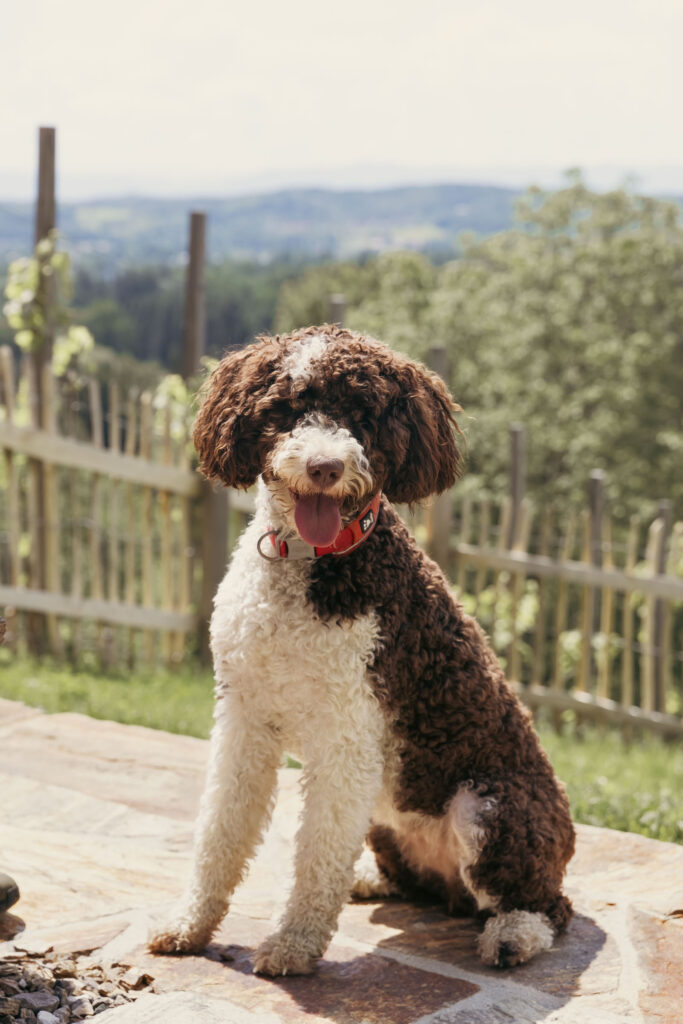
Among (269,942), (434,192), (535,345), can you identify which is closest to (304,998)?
(269,942)

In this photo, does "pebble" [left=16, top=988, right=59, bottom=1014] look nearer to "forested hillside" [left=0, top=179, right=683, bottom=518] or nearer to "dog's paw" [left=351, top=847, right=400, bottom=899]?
"dog's paw" [left=351, top=847, right=400, bottom=899]

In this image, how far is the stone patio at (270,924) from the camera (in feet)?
9.25

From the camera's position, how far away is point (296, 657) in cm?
293

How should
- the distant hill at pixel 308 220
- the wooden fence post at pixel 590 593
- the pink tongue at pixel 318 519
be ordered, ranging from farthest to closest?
1. the distant hill at pixel 308 220
2. the wooden fence post at pixel 590 593
3. the pink tongue at pixel 318 519

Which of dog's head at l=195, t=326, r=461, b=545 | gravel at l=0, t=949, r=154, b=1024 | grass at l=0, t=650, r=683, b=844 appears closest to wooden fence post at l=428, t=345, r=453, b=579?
grass at l=0, t=650, r=683, b=844

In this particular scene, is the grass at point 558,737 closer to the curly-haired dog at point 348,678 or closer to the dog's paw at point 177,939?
the curly-haired dog at point 348,678

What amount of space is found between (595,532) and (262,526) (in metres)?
5.88

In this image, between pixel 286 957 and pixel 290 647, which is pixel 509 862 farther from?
pixel 290 647

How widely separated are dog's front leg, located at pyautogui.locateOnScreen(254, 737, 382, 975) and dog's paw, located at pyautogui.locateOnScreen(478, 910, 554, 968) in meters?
0.44

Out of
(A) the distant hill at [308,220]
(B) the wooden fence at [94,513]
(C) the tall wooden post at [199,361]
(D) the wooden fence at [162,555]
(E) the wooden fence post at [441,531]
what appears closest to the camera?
(B) the wooden fence at [94,513]

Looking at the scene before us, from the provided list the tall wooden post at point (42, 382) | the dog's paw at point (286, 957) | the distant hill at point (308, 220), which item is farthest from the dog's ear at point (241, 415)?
the distant hill at point (308, 220)

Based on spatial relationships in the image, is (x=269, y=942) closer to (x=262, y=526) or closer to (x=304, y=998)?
(x=304, y=998)

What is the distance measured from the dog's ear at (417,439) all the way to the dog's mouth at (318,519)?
205 mm

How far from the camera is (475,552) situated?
823 centimetres
